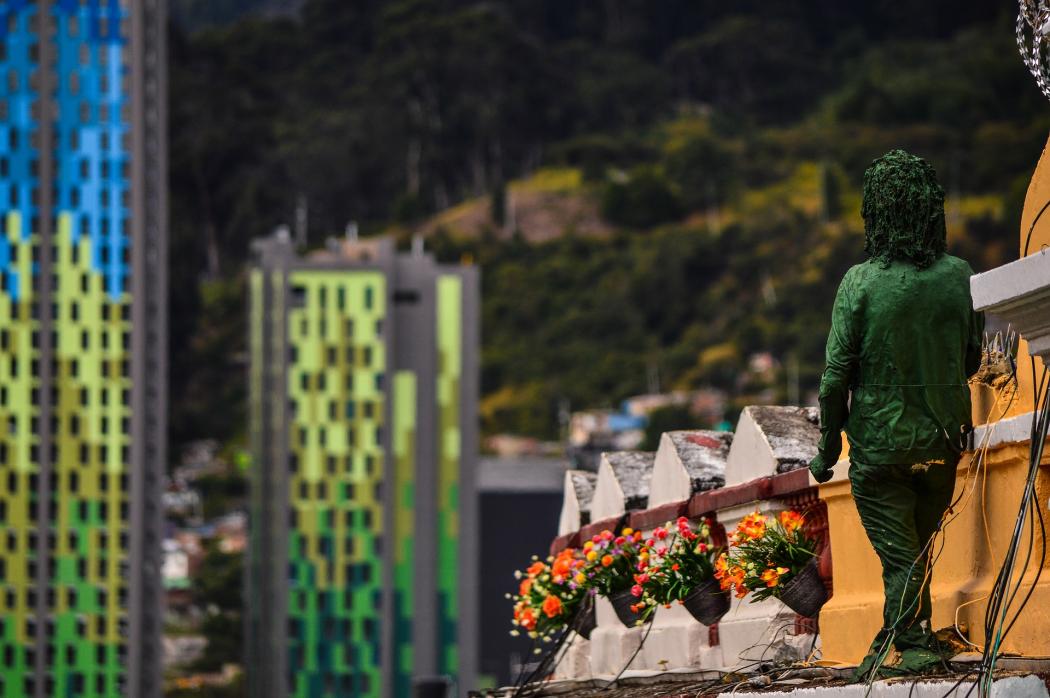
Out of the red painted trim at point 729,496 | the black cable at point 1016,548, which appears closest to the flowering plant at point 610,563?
the red painted trim at point 729,496

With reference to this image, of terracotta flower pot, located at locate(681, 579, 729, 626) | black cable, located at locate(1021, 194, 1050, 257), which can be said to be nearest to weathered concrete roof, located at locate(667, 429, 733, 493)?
terracotta flower pot, located at locate(681, 579, 729, 626)

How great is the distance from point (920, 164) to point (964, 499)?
133cm

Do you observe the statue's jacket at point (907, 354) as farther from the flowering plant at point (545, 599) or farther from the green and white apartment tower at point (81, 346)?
the green and white apartment tower at point (81, 346)

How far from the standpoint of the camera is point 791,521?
10.7 meters

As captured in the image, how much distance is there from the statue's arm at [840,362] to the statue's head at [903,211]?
220 mm

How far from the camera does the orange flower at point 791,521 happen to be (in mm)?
10641

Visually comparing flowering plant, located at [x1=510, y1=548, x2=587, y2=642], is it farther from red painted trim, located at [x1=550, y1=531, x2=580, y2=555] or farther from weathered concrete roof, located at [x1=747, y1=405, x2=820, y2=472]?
weathered concrete roof, located at [x1=747, y1=405, x2=820, y2=472]

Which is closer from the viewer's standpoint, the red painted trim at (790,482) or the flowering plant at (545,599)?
the red painted trim at (790,482)

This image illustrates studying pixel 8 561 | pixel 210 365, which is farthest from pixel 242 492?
pixel 8 561

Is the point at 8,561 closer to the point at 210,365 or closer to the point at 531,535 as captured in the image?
the point at 531,535

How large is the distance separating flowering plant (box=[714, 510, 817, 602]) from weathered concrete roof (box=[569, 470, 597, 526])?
4.27m

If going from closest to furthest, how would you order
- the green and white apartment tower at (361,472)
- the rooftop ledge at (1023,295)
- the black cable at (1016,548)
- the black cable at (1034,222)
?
the rooftop ledge at (1023,295) → the black cable at (1016,548) → the black cable at (1034,222) → the green and white apartment tower at (361,472)

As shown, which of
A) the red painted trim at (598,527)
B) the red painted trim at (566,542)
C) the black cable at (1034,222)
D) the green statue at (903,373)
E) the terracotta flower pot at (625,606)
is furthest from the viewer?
the red painted trim at (566,542)

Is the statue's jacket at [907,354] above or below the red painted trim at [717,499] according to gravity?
above
